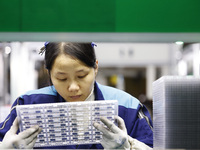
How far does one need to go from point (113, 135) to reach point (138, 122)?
37 cm

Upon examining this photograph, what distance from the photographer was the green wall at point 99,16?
114 cm

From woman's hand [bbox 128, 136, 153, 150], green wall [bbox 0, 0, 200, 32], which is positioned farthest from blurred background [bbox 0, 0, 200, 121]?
woman's hand [bbox 128, 136, 153, 150]

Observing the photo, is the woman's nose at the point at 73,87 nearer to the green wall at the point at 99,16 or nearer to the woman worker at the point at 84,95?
the woman worker at the point at 84,95

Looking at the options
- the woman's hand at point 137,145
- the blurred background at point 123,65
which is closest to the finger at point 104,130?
the woman's hand at point 137,145

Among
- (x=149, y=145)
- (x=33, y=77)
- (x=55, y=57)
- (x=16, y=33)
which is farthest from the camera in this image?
(x=33, y=77)

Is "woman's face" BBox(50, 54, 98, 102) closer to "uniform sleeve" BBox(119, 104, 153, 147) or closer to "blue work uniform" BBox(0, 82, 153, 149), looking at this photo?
"blue work uniform" BBox(0, 82, 153, 149)

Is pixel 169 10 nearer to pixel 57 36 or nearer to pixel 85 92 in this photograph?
pixel 57 36

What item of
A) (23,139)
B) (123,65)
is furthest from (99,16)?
(123,65)

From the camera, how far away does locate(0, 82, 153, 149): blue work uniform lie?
156cm

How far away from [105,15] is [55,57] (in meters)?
0.49

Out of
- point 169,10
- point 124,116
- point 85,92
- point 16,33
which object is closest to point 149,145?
point 124,116

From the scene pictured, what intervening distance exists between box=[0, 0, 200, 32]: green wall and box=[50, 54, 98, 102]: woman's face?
14.4 inches

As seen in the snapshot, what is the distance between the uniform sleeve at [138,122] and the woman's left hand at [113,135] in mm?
249

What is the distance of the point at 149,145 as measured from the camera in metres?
1.43
